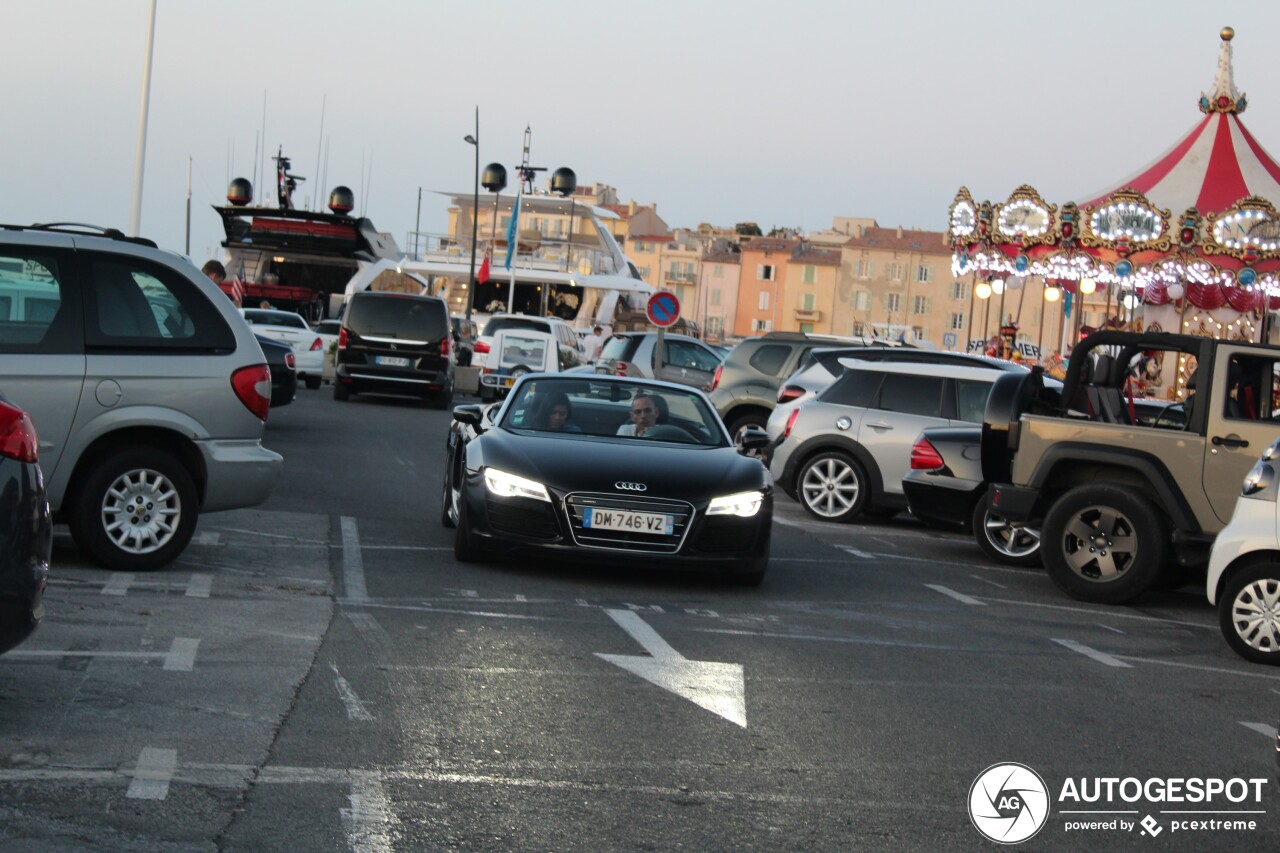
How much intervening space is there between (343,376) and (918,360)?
14185 mm

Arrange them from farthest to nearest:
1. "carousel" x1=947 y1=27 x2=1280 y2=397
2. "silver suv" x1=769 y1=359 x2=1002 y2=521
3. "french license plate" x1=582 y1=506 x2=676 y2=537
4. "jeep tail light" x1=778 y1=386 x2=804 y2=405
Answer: "carousel" x1=947 y1=27 x2=1280 y2=397 < "jeep tail light" x1=778 y1=386 x2=804 y2=405 < "silver suv" x1=769 y1=359 x2=1002 y2=521 < "french license plate" x1=582 y1=506 x2=676 y2=537

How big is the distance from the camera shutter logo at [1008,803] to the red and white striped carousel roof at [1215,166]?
28.7 metres

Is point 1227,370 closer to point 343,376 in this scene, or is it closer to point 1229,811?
point 1229,811

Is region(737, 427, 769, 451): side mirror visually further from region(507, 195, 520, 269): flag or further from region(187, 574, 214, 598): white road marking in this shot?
region(507, 195, 520, 269): flag

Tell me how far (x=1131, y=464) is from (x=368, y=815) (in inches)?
282

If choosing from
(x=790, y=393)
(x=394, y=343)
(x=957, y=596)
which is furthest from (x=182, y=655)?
(x=394, y=343)

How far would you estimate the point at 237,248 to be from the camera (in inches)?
2397

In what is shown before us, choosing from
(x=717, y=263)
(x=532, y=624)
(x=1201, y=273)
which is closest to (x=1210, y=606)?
(x=532, y=624)

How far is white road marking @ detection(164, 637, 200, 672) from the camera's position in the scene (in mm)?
6738

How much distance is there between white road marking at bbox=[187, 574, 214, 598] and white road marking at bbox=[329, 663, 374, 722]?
6.68ft

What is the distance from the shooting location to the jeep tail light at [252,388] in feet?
30.7

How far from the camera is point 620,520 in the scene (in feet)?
31.5

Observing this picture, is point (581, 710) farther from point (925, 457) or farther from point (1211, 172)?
point (1211, 172)

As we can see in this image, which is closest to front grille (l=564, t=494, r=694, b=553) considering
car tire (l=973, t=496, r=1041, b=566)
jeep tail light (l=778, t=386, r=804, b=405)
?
car tire (l=973, t=496, r=1041, b=566)
